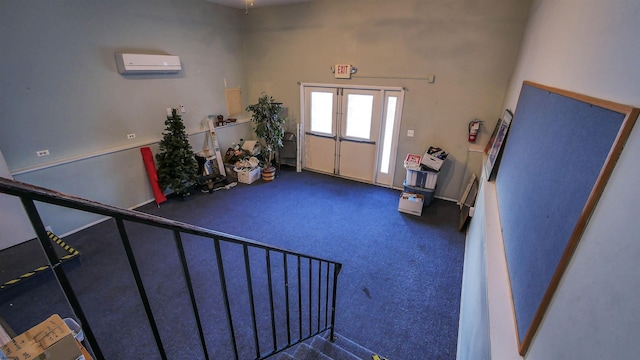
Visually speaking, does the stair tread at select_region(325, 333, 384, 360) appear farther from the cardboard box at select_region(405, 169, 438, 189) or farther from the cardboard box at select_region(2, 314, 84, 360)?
the cardboard box at select_region(405, 169, 438, 189)

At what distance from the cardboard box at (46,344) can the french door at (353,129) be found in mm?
4814

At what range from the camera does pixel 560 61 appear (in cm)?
151

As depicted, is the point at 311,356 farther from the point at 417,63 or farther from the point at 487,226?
the point at 417,63

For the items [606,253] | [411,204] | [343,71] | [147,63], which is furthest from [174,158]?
[606,253]

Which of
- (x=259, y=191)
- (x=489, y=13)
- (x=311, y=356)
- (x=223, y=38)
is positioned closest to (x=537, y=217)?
(x=311, y=356)

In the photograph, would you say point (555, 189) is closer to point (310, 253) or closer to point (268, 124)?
point (310, 253)

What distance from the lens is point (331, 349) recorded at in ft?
7.09

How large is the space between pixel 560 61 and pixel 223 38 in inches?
222

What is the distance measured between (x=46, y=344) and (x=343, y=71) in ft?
16.6

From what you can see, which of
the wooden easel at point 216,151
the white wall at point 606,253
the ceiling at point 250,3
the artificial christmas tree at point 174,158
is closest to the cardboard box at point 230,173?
the wooden easel at point 216,151

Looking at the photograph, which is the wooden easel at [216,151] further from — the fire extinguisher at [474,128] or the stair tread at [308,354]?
the fire extinguisher at [474,128]

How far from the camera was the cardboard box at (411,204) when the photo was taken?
428 cm

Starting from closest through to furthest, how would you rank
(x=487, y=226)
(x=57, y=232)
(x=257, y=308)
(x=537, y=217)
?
(x=537, y=217)
(x=487, y=226)
(x=257, y=308)
(x=57, y=232)

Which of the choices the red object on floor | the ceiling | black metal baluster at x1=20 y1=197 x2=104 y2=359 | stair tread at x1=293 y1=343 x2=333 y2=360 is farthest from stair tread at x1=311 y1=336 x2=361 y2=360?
the ceiling
